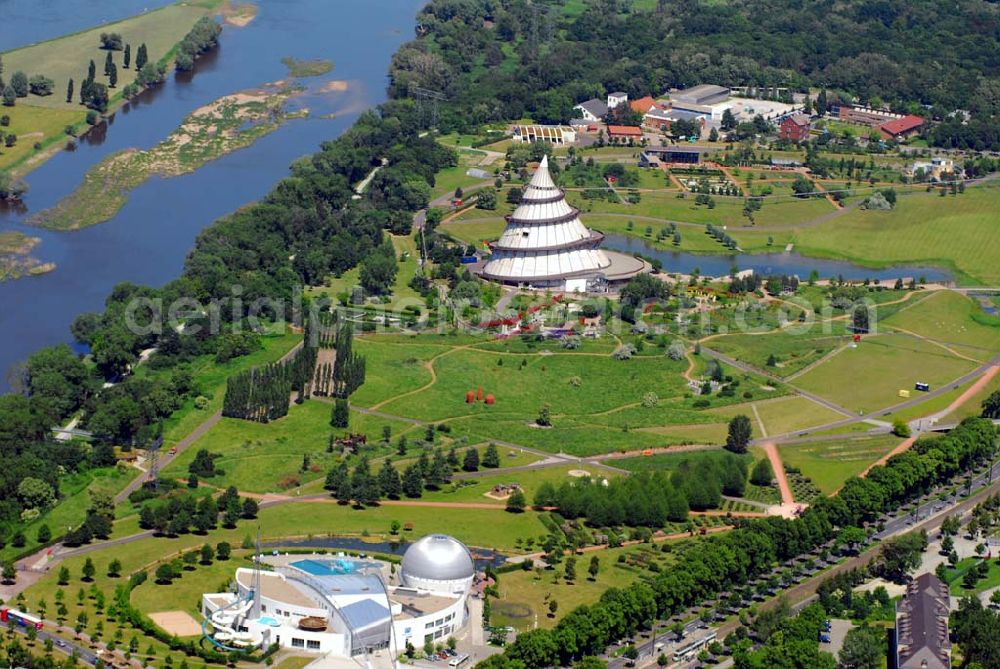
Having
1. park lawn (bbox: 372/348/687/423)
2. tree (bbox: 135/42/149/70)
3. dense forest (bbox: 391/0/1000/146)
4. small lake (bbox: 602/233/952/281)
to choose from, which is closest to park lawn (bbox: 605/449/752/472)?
park lawn (bbox: 372/348/687/423)

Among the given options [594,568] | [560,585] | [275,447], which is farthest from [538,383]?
[560,585]

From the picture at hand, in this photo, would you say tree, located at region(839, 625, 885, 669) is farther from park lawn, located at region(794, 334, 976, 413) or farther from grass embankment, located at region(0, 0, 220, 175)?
grass embankment, located at region(0, 0, 220, 175)

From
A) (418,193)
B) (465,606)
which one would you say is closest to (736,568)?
(465,606)

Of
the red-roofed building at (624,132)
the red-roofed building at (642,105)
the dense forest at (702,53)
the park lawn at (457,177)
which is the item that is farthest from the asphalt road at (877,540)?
the red-roofed building at (642,105)

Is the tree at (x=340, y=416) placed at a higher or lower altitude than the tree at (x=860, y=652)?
higher

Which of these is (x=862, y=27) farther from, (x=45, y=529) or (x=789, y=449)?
(x=45, y=529)

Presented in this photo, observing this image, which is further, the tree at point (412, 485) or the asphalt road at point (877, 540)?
the tree at point (412, 485)

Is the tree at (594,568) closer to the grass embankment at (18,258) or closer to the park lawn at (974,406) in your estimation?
the park lawn at (974,406)
